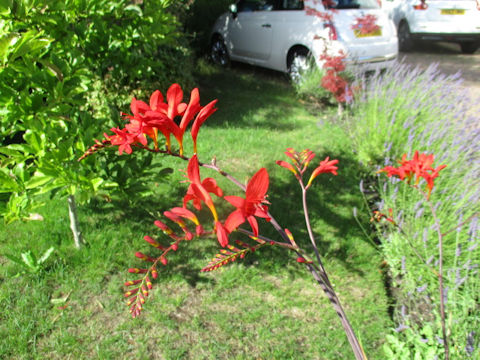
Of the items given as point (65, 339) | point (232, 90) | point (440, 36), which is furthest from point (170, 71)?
point (440, 36)

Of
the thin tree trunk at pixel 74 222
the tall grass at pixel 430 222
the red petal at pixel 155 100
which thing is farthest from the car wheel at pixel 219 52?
the red petal at pixel 155 100

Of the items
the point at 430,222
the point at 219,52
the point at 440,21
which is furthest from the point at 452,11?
the point at 430,222

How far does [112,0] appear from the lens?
8.75ft

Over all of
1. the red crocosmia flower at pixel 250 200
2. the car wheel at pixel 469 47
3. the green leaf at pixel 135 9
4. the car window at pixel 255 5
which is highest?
the car window at pixel 255 5

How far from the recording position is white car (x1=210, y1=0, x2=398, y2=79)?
19.2 ft

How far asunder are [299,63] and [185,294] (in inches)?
204

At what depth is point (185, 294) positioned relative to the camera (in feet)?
7.98

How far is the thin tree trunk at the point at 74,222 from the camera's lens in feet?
7.97

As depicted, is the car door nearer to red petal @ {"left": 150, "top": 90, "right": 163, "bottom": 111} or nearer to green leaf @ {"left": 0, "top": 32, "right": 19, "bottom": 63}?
green leaf @ {"left": 0, "top": 32, "right": 19, "bottom": 63}

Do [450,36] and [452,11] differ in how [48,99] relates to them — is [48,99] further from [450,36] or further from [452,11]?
[450,36]

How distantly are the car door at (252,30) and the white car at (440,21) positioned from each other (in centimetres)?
479

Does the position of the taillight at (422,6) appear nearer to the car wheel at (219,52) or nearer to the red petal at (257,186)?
the car wheel at (219,52)

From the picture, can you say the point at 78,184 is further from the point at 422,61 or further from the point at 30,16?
the point at 422,61

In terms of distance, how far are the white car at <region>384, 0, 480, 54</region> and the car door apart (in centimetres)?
479
